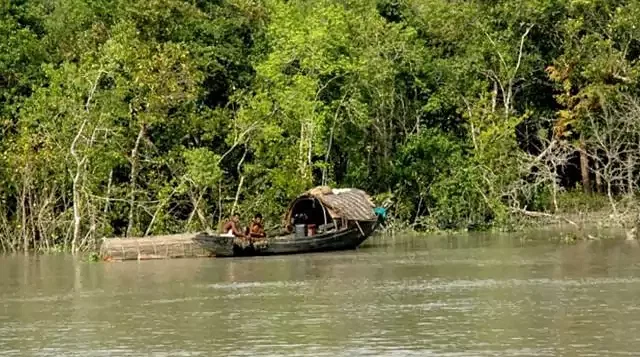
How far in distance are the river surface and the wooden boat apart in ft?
2.23

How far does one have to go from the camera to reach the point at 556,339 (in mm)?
12305

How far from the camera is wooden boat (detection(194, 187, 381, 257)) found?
25.8 m

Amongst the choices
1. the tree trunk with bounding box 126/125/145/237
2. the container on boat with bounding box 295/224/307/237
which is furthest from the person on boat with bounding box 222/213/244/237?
the tree trunk with bounding box 126/125/145/237

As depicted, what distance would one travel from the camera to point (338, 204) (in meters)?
26.8

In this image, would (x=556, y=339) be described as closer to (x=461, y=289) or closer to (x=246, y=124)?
(x=461, y=289)


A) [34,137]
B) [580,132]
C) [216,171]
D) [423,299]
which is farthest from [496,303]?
[580,132]

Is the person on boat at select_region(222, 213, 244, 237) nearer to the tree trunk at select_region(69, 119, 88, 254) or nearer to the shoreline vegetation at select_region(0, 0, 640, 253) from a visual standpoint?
the shoreline vegetation at select_region(0, 0, 640, 253)

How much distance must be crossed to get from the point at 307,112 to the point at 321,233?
20.9 ft

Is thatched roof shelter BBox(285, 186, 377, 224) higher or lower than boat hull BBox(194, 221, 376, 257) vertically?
higher

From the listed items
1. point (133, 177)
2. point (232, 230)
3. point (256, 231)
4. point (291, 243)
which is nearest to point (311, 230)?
point (291, 243)

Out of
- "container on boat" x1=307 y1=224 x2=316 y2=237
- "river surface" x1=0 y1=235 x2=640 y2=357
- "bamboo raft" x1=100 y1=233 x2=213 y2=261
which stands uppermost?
"container on boat" x1=307 y1=224 x2=316 y2=237

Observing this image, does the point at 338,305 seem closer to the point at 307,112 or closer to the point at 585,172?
the point at 307,112

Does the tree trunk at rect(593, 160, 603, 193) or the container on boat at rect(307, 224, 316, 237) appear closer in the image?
the container on boat at rect(307, 224, 316, 237)

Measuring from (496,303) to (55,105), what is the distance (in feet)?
58.4
